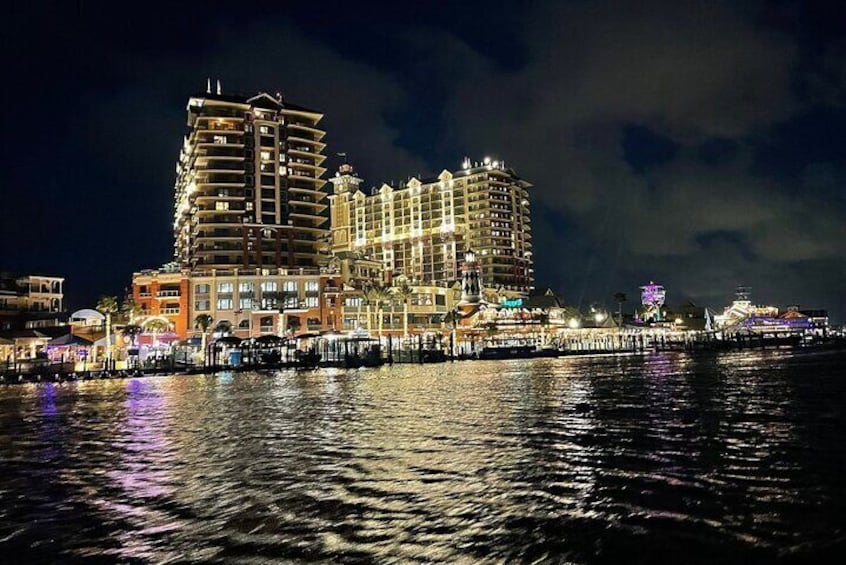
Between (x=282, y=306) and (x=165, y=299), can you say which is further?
(x=165, y=299)

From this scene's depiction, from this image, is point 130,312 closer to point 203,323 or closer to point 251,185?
point 203,323

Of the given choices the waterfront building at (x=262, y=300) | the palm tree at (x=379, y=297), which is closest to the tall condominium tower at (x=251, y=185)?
the waterfront building at (x=262, y=300)

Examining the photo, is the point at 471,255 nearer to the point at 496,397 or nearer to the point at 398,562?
the point at 496,397

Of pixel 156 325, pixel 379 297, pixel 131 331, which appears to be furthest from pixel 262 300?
pixel 131 331

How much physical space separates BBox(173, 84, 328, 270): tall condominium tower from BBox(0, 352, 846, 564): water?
87817 mm

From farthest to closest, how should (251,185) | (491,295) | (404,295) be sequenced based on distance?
(491,295) < (404,295) < (251,185)

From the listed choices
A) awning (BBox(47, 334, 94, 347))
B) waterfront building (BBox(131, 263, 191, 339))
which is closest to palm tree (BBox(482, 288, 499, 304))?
waterfront building (BBox(131, 263, 191, 339))

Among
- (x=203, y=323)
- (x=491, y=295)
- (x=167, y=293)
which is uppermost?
(x=491, y=295)

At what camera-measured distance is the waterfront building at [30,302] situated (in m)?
109

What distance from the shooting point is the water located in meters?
11.6

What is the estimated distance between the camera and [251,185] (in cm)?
12312

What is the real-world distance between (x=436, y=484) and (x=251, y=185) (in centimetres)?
11434

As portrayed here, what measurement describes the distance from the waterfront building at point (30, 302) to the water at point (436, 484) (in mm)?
87257

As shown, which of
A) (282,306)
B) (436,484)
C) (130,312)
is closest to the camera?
(436,484)
